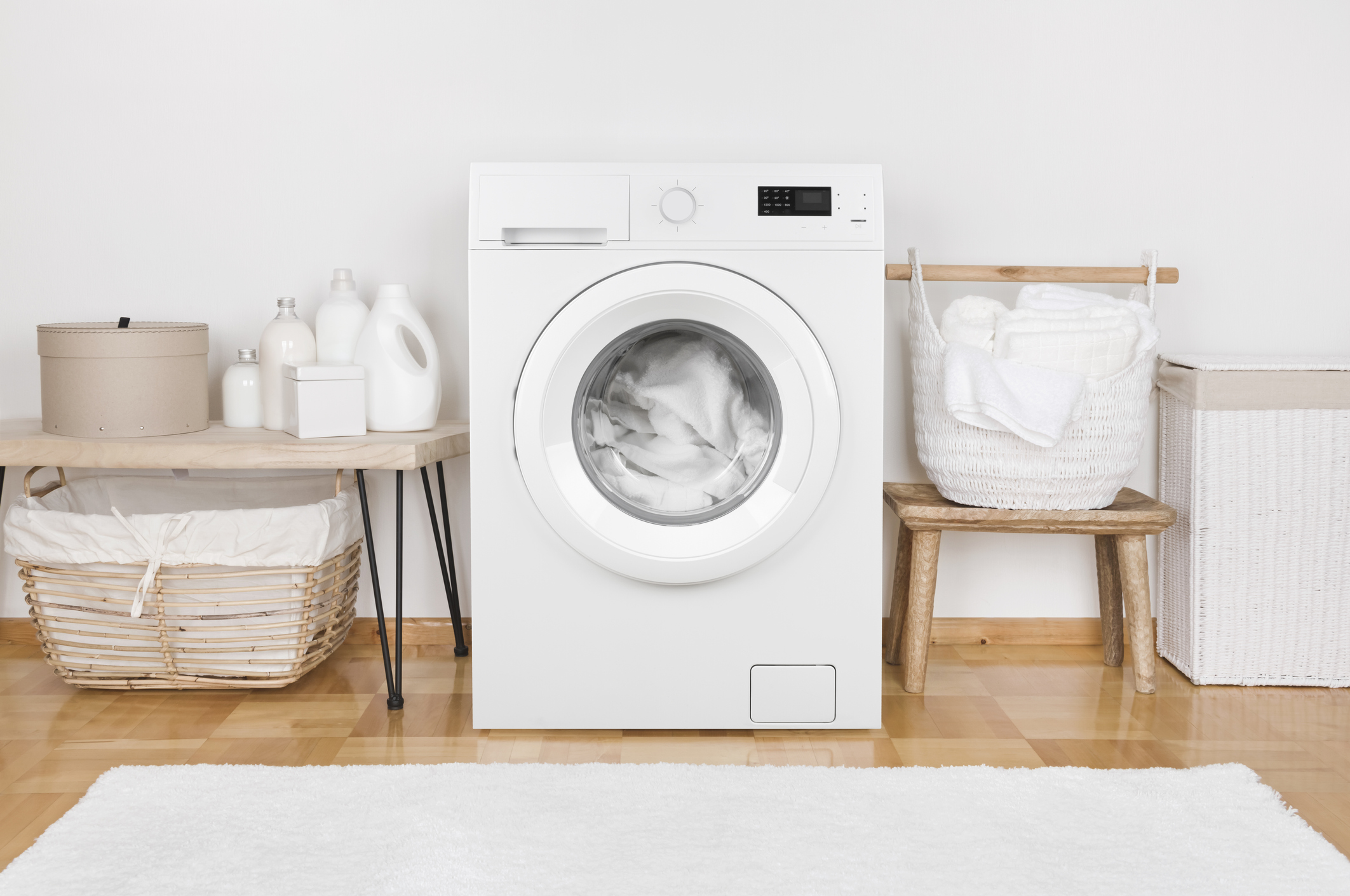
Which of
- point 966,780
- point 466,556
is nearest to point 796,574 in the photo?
point 966,780

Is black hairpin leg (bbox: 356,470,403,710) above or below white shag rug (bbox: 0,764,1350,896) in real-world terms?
above

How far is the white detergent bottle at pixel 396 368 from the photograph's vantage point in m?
1.76

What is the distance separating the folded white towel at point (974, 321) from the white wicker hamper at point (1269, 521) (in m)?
0.44

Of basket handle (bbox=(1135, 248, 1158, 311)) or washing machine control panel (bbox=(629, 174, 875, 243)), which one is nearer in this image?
washing machine control panel (bbox=(629, 174, 875, 243))

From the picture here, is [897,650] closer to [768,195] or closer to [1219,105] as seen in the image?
[768,195]

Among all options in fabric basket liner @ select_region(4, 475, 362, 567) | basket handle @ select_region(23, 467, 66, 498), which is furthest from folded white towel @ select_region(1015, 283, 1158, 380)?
basket handle @ select_region(23, 467, 66, 498)

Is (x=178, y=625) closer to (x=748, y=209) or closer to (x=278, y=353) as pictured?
(x=278, y=353)

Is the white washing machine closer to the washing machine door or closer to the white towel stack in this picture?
the washing machine door

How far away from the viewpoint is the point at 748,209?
5.08ft

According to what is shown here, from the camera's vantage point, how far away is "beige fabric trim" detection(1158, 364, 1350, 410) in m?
1.80

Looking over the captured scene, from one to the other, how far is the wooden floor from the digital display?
2.76ft

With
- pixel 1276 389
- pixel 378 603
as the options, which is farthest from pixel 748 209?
pixel 1276 389

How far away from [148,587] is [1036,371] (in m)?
1.53

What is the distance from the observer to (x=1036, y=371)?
1654 millimetres
